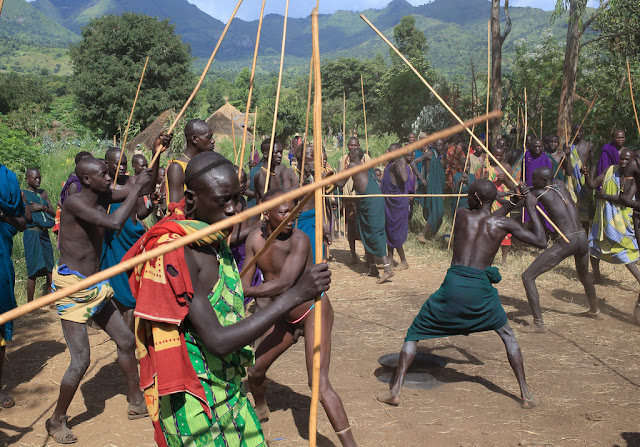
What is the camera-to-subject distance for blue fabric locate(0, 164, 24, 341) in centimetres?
445

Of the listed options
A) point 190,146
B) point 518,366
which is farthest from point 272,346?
point 518,366

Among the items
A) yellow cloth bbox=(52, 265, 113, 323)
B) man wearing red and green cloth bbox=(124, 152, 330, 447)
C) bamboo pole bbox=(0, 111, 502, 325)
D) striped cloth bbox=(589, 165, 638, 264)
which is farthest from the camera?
striped cloth bbox=(589, 165, 638, 264)

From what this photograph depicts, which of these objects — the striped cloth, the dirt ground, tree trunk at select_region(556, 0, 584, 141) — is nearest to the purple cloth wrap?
the dirt ground

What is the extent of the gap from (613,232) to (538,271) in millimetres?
1718

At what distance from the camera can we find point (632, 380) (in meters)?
4.80

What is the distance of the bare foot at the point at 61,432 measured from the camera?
391cm

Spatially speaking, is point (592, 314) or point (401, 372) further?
point (592, 314)

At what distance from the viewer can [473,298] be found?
13.9ft

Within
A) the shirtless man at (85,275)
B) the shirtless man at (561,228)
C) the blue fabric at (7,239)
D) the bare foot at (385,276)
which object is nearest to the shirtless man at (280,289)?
the shirtless man at (85,275)

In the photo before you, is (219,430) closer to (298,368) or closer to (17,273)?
(298,368)

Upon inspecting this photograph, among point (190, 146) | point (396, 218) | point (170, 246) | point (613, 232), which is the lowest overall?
point (396, 218)

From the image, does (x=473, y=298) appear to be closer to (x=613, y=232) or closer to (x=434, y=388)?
(x=434, y=388)

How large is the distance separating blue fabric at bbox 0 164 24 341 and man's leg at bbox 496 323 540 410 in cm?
A: 398

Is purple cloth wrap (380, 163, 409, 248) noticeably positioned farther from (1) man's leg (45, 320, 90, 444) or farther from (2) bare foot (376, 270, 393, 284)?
(1) man's leg (45, 320, 90, 444)
